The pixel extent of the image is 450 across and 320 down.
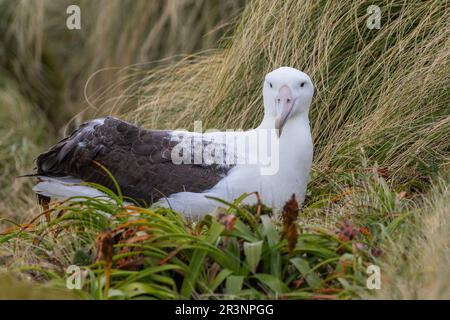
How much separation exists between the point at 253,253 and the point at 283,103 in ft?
4.32

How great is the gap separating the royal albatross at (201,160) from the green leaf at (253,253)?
890 mm

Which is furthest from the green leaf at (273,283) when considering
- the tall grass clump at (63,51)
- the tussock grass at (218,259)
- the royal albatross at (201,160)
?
the tall grass clump at (63,51)

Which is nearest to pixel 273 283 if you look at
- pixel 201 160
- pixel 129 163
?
pixel 201 160

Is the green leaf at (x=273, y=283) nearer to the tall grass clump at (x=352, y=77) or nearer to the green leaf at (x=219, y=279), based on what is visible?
the green leaf at (x=219, y=279)

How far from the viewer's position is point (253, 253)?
4.00 meters

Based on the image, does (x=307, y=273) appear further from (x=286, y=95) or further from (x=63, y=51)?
(x=63, y=51)

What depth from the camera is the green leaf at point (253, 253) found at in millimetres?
3984

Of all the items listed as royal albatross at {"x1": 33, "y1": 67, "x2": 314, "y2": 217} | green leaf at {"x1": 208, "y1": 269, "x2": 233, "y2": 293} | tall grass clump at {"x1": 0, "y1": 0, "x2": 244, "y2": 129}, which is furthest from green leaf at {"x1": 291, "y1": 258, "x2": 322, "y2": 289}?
tall grass clump at {"x1": 0, "y1": 0, "x2": 244, "y2": 129}

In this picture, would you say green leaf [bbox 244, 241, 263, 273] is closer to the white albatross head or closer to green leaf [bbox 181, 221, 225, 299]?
green leaf [bbox 181, 221, 225, 299]

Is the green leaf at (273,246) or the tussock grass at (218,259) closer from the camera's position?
the tussock grass at (218,259)

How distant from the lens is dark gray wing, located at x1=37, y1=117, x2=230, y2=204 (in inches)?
203

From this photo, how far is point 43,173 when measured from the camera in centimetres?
563
